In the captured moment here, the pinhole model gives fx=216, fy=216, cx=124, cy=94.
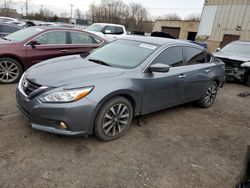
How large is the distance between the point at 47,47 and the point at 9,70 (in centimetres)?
111

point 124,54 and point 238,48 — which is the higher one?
point 238,48

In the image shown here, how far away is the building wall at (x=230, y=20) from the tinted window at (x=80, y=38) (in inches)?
577

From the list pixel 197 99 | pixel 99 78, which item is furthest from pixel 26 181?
pixel 197 99

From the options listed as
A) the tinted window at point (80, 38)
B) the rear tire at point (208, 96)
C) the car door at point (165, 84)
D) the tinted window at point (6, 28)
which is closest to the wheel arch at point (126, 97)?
the car door at point (165, 84)

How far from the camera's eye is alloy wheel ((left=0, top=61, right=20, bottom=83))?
518 centimetres

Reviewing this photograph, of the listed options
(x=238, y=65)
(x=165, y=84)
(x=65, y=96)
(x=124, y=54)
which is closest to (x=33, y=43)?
(x=124, y=54)

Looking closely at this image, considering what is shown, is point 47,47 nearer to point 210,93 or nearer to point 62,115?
point 62,115

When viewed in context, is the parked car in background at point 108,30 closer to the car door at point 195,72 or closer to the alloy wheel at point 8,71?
the alloy wheel at point 8,71

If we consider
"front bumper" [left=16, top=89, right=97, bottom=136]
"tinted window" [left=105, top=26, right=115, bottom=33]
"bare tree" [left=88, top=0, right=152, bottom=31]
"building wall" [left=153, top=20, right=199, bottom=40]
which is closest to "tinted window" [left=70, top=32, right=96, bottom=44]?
"front bumper" [left=16, top=89, right=97, bottom=136]

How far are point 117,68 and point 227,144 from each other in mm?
2161

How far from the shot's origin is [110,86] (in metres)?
2.91

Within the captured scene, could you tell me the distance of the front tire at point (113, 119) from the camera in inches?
116

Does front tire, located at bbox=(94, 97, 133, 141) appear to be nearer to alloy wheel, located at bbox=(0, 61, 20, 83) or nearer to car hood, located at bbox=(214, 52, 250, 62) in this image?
alloy wheel, located at bbox=(0, 61, 20, 83)

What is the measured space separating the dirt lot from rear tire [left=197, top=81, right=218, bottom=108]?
834mm
